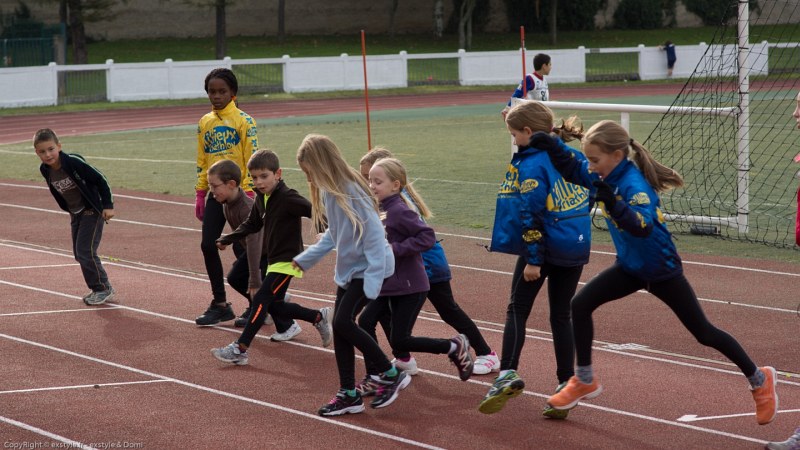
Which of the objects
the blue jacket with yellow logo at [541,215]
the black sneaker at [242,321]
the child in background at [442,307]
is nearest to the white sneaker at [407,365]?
the child in background at [442,307]

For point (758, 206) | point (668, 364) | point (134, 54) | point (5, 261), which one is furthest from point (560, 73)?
point (668, 364)

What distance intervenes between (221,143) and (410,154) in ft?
41.9

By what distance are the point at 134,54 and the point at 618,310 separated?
4810cm

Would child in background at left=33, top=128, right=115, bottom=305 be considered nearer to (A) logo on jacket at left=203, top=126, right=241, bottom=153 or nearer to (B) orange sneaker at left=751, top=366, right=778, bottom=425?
(A) logo on jacket at left=203, top=126, right=241, bottom=153

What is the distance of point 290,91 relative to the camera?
4147 cm

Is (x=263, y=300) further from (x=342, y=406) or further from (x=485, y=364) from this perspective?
(x=485, y=364)

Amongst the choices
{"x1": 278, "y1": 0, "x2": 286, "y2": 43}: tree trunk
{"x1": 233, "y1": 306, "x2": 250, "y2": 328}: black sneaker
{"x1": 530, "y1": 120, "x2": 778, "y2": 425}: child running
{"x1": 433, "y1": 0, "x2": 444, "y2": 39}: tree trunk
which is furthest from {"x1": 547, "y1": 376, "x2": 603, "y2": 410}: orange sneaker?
{"x1": 433, "y1": 0, "x2": 444, "y2": 39}: tree trunk

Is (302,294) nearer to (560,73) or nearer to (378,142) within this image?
(378,142)

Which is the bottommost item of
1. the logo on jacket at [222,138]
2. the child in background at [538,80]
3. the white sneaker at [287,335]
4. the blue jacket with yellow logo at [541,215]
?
the white sneaker at [287,335]

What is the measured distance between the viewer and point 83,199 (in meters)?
9.57

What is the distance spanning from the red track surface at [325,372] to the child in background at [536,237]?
0.29m

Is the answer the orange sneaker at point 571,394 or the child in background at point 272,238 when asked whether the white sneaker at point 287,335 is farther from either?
the orange sneaker at point 571,394

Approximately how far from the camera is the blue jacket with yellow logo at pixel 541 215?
621 centimetres

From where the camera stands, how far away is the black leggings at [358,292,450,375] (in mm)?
6668
